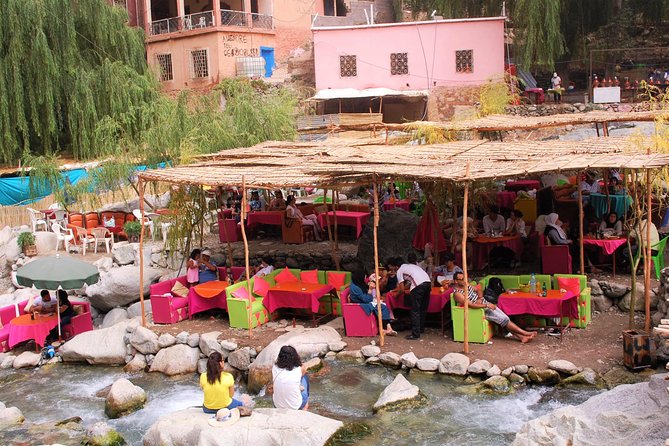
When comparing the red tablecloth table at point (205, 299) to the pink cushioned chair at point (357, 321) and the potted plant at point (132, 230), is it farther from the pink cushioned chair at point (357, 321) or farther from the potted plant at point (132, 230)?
the potted plant at point (132, 230)

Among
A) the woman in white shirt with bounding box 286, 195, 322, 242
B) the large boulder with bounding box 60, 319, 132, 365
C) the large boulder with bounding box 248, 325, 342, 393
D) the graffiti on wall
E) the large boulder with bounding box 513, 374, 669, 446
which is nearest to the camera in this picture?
the large boulder with bounding box 513, 374, 669, 446

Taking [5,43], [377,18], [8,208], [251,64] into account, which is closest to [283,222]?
[8,208]

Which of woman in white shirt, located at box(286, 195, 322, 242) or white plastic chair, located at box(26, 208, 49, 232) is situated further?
white plastic chair, located at box(26, 208, 49, 232)

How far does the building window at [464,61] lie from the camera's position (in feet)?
109

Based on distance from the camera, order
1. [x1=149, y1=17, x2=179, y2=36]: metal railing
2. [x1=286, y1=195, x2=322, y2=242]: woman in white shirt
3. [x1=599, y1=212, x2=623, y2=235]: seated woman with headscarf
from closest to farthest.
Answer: [x1=599, y1=212, x2=623, y2=235]: seated woman with headscarf < [x1=286, y1=195, x2=322, y2=242]: woman in white shirt < [x1=149, y1=17, x2=179, y2=36]: metal railing

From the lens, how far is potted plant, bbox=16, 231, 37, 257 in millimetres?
21797

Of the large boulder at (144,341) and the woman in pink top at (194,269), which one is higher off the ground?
the woman in pink top at (194,269)

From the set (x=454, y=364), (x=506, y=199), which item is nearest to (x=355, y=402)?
(x=454, y=364)

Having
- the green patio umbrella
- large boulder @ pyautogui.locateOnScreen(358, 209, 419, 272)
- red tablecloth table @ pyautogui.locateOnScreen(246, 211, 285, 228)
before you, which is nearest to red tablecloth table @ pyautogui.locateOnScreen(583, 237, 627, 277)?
large boulder @ pyautogui.locateOnScreen(358, 209, 419, 272)

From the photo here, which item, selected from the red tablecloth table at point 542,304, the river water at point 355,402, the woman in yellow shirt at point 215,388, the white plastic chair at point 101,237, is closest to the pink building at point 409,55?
the white plastic chair at point 101,237

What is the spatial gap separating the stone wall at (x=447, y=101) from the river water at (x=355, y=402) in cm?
2326

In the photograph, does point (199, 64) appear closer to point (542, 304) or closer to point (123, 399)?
point (123, 399)

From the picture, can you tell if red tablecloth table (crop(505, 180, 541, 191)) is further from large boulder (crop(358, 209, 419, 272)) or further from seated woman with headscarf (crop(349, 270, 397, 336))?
seated woman with headscarf (crop(349, 270, 397, 336))

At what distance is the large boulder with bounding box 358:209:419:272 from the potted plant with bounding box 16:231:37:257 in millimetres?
10291
